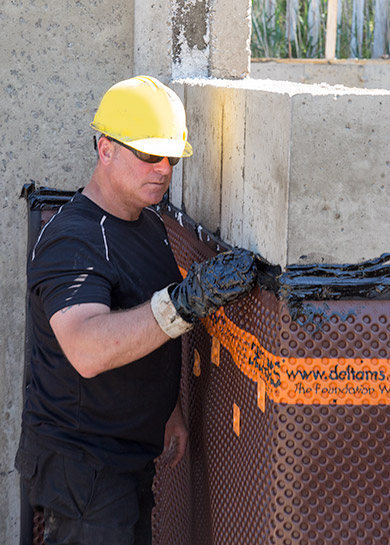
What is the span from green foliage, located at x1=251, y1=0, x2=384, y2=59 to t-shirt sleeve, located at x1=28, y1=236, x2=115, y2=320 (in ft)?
26.7

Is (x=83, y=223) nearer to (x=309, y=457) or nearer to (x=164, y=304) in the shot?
(x=164, y=304)

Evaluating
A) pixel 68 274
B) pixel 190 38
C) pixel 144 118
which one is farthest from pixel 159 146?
pixel 190 38

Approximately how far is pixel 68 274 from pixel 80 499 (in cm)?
75

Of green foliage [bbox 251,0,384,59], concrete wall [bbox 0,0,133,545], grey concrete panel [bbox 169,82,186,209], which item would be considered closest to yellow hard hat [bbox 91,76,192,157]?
grey concrete panel [bbox 169,82,186,209]

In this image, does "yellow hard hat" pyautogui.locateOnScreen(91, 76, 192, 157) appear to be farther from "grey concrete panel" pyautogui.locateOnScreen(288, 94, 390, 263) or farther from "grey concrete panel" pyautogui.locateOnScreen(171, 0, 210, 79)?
"grey concrete panel" pyautogui.locateOnScreen(171, 0, 210, 79)

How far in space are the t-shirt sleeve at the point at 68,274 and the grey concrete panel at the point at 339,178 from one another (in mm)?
543

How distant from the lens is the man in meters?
2.31

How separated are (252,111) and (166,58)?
129 cm

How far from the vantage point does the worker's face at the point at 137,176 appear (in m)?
2.44

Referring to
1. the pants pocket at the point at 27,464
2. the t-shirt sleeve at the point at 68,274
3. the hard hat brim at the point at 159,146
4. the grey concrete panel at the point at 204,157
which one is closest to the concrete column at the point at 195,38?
the grey concrete panel at the point at 204,157

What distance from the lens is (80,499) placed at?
2.50 metres

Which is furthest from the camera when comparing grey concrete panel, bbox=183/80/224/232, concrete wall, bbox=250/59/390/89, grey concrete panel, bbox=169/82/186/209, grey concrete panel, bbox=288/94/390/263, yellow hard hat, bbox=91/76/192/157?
concrete wall, bbox=250/59/390/89

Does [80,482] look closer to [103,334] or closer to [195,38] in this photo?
[103,334]

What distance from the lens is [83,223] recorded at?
93.9 inches
